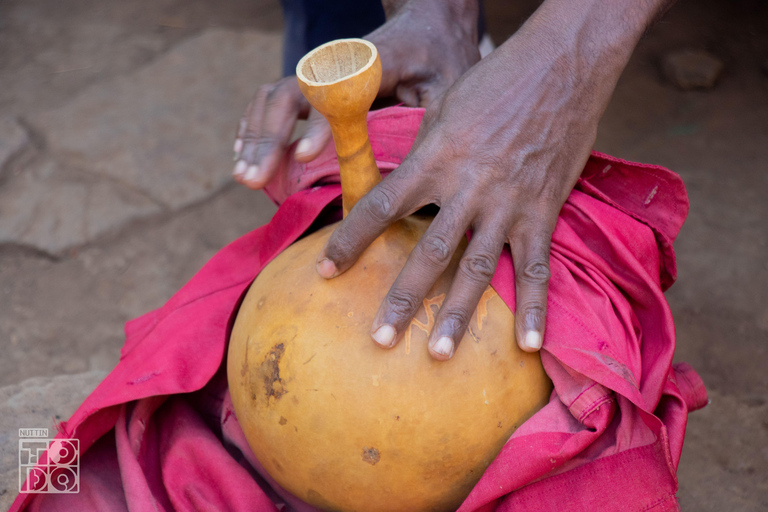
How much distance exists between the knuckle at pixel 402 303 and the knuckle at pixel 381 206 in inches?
4.5

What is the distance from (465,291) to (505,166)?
23 centimetres

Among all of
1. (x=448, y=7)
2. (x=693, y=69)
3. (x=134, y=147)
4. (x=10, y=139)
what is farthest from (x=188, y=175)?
(x=693, y=69)

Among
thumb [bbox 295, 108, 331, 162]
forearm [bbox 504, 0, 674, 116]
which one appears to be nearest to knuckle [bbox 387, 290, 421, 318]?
thumb [bbox 295, 108, 331, 162]

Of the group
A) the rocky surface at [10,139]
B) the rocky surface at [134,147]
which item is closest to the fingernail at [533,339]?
the rocky surface at [134,147]

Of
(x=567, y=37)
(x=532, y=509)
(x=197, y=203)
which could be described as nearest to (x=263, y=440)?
(x=532, y=509)

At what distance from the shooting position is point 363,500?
101cm

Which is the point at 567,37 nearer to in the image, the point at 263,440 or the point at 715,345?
the point at 263,440

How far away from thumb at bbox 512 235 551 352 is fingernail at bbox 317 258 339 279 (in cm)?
29

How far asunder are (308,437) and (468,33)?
3.62ft

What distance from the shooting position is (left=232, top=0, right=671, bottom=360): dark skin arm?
3.17 ft

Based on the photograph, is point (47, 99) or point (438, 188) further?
point (47, 99)

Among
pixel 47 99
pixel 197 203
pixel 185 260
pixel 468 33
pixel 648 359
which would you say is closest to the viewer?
pixel 648 359

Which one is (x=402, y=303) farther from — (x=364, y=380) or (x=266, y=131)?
(x=266, y=131)

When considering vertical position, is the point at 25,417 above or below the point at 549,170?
below
